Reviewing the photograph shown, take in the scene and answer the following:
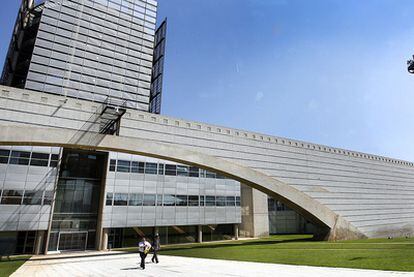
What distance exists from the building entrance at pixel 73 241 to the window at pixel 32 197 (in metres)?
5.65

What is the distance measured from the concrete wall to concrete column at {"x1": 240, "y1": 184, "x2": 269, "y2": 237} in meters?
18.8

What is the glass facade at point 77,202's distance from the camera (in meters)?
34.2

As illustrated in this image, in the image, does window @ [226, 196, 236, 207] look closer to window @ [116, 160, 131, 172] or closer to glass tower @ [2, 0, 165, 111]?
window @ [116, 160, 131, 172]

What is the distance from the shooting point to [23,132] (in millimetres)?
19016

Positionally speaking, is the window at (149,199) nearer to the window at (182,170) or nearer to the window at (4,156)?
the window at (182,170)

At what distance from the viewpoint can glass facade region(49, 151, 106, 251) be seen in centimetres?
3425

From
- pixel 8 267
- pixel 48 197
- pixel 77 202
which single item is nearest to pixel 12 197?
pixel 48 197

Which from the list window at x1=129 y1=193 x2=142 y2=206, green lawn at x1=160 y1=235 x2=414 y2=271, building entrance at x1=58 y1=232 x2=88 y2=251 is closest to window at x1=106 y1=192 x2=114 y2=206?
window at x1=129 y1=193 x2=142 y2=206

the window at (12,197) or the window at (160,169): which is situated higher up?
the window at (160,169)

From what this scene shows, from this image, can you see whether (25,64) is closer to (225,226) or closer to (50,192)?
(50,192)

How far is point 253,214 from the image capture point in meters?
51.6

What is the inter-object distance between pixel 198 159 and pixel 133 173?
16.3 m

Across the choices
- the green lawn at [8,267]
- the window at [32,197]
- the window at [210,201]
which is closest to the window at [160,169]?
the window at [210,201]

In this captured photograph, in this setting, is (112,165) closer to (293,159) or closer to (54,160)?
(54,160)
